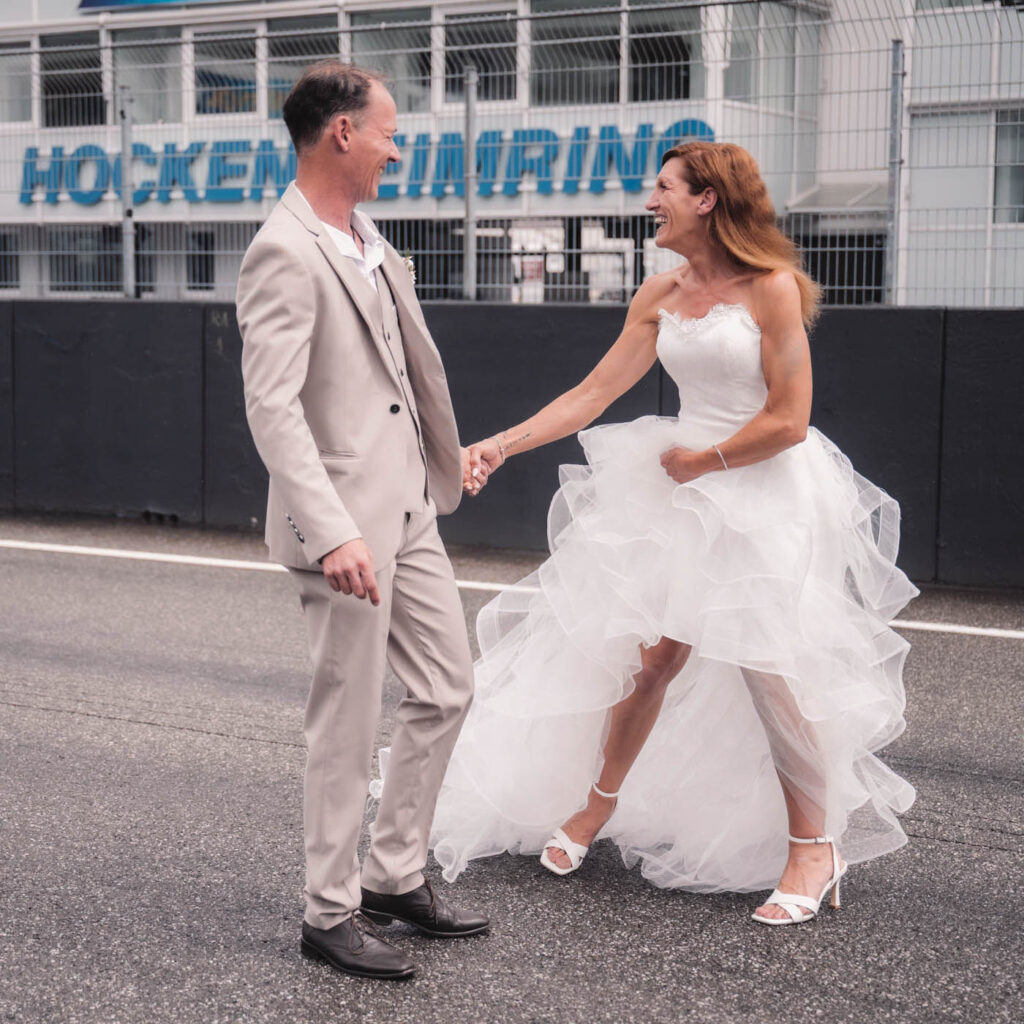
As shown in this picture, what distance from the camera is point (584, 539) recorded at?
4230 mm

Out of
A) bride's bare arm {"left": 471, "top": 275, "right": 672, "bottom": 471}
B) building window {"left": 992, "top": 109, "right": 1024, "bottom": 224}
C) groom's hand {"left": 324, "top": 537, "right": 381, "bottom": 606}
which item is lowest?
groom's hand {"left": 324, "top": 537, "right": 381, "bottom": 606}

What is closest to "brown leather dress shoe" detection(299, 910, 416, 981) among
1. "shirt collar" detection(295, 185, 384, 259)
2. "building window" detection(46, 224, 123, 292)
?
"shirt collar" detection(295, 185, 384, 259)

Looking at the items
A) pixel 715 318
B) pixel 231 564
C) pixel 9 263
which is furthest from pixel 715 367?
pixel 9 263

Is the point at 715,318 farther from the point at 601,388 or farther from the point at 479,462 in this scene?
the point at 479,462

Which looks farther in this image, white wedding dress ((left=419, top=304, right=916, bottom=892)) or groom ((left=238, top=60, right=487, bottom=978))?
white wedding dress ((left=419, top=304, right=916, bottom=892))

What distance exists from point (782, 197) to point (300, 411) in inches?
243

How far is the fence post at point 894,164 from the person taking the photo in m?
8.65

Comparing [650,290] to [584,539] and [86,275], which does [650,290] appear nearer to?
[584,539]

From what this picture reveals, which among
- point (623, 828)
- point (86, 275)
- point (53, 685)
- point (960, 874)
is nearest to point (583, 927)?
point (623, 828)

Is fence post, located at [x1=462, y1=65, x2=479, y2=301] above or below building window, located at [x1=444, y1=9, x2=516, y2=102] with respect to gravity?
below

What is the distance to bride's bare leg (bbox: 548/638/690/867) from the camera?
410cm

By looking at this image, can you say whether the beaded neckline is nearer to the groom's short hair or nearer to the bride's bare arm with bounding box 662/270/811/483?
the bride's bare arm with bounding box 662/270/811/483

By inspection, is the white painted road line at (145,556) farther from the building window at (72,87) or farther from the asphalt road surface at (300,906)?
the building window at (72,87)

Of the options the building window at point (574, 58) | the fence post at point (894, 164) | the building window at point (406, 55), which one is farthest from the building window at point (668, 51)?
the building window at point (406, 55)
